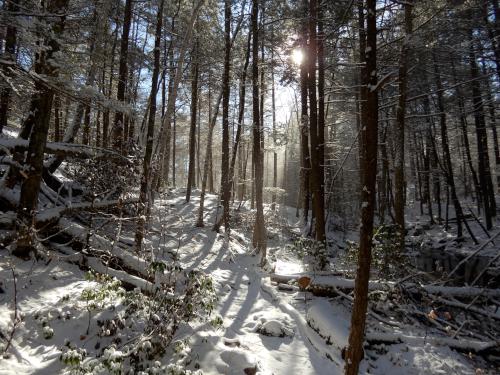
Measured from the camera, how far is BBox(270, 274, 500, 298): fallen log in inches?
322

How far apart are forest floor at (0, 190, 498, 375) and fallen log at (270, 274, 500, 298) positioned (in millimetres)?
242

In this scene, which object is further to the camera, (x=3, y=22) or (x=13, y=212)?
(x=13, y=212)

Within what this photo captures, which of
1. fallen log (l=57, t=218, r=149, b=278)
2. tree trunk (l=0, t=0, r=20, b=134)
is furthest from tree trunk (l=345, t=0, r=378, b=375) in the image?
tree trunk (l=0, t=0, r=20, b=134)

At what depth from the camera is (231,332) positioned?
6.45 metres

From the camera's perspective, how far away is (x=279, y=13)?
14.5 m

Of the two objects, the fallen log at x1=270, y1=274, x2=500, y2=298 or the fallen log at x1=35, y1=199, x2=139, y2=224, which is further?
the fallen log at x1=270, y1=274, x2=500, y2=298

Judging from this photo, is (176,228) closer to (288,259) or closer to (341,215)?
(288,259)

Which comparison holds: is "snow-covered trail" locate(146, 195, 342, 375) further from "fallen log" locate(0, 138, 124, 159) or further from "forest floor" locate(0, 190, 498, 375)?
"fallen log" locate(0, 138, 124, 159)

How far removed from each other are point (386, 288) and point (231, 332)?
397 centimetres

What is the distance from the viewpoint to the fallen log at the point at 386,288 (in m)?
8.18

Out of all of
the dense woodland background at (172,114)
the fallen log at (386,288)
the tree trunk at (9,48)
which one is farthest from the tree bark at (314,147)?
the tree trunk at (9,48)

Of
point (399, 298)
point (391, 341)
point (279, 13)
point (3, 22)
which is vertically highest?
point (279, 13)

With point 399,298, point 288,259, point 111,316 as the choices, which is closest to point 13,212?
point 111,316

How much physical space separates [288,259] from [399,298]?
21.3ft
